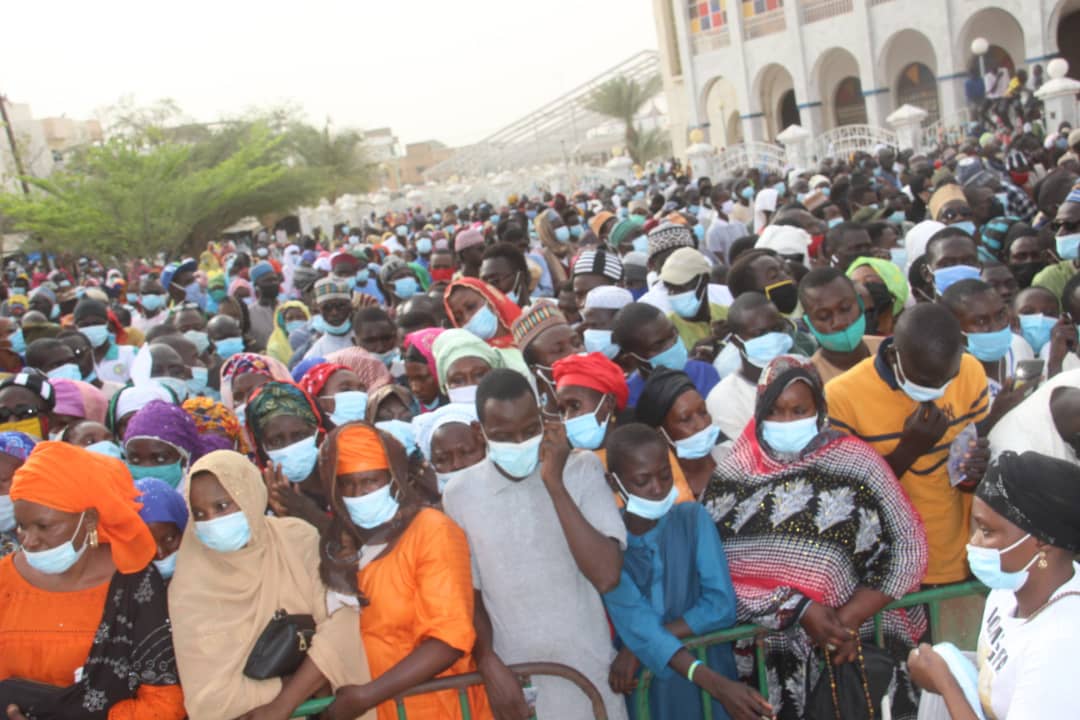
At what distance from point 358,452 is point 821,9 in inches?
1283

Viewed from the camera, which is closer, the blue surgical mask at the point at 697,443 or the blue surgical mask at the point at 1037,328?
the blue surgical mask at the point at 697,443

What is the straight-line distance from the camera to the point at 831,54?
110ft

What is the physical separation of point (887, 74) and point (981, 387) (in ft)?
106

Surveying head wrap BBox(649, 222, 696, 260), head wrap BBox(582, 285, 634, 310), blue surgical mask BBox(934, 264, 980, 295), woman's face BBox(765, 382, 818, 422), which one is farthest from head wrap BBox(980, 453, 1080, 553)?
head wrap BBox(649, 222, 696, 260)

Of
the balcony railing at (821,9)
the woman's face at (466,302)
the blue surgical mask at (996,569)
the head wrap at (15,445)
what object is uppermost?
the balcony railing at (821,9)

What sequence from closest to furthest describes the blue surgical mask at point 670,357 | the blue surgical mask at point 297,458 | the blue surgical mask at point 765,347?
the blue surgical mask at point 297,458 → the blue surgical mask at point 765,347 → the blue surgical mask at point 670,357

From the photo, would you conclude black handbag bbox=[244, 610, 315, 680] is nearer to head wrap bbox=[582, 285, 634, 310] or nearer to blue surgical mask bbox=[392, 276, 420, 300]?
head wrap bbox=[582, 285, 634, 310]

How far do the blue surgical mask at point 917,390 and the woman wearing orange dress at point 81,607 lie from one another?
8.24 ft

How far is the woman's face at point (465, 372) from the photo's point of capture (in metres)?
4.03

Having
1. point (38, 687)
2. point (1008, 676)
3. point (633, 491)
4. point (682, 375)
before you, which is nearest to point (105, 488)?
point (38, 687)

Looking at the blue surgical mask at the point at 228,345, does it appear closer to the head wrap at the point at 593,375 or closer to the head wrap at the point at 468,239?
the head wrap at the point at 468,239

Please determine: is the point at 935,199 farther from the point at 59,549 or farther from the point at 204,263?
the point at 204,263

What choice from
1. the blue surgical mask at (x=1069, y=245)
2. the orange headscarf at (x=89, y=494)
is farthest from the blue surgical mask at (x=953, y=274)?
the orange headscarf at (x=89, y=494)

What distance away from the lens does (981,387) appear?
334 centimetres
